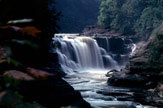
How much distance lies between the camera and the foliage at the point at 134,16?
33972 mm

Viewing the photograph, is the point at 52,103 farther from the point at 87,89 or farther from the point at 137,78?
the point at 137,78

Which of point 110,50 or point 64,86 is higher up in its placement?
point 64,86

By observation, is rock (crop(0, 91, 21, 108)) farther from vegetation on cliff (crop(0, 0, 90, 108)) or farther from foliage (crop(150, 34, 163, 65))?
foliage (crop(150, 34, 163, 65))

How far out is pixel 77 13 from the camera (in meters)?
63.0

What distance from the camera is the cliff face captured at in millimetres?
54469

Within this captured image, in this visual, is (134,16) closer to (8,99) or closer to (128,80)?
(128,80)

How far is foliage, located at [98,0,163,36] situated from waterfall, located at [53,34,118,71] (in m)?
8.07

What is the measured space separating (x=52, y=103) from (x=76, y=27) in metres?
49.6

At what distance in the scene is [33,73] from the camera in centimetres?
128

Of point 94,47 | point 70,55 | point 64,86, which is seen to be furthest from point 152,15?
point 64,86

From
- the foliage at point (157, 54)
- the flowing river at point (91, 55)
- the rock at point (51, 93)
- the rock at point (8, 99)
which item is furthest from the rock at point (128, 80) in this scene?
the rock at point (8, 99)

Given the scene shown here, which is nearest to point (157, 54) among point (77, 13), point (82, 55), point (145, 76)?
point (145, 76)

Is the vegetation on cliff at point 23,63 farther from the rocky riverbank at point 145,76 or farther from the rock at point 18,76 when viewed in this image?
the rocky riverbank at point 145,76

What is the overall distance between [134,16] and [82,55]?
18357mm
